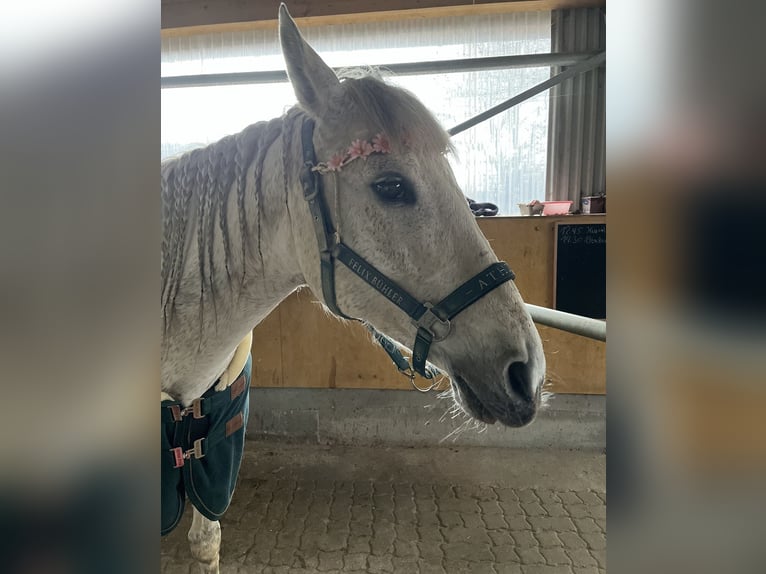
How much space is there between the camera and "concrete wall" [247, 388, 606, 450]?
3027 millimetres

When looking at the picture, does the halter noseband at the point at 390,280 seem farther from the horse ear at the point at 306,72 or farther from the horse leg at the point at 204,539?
the horse leg at the point at 204,539

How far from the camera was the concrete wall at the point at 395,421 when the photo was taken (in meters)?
3.03

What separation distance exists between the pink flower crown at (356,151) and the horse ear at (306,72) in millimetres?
117

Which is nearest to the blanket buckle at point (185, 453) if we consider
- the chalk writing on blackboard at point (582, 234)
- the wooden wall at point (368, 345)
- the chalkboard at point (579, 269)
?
the wooden wall at point (368, 345)

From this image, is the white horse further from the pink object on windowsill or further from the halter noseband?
the pink object on windowsill

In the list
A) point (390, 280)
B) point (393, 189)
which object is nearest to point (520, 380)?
point (390, 280)

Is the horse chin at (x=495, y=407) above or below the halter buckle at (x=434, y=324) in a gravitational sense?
below

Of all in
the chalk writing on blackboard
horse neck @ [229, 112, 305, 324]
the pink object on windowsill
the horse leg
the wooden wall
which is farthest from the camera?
the pink object on windowsill

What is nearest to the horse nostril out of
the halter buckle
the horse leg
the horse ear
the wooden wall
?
the halter buckle

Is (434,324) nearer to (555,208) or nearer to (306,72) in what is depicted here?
(306,72)

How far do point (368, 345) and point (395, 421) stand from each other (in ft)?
1.88

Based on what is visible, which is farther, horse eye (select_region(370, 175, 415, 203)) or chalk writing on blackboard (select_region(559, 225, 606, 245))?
chalk writing on blackboard (select_region(559, 225, 606, 245))

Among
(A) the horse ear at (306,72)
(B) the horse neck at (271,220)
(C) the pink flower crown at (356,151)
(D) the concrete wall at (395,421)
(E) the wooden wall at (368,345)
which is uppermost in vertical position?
(A) the horse ear at (306,72)
